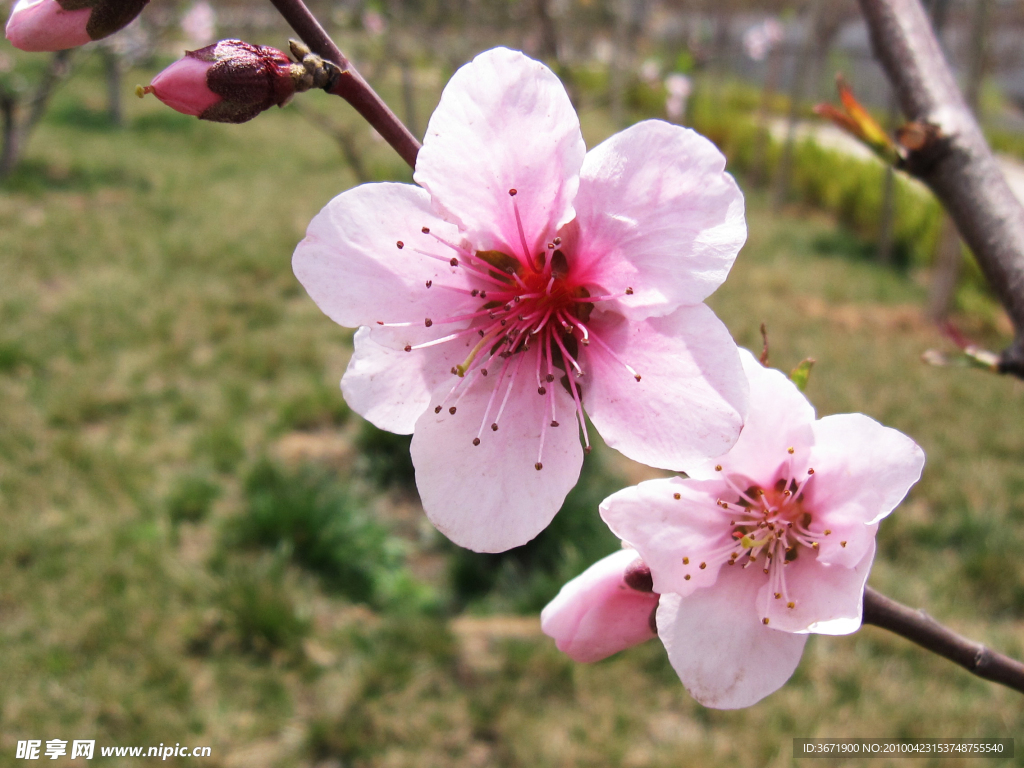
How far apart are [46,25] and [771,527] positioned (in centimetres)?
92

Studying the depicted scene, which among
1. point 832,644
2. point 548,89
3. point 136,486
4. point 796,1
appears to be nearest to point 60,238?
point 136,486

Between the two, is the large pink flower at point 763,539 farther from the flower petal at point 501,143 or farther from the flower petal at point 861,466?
the flower petal at point 501,143

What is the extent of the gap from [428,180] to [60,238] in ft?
22.0

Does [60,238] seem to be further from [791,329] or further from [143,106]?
[143,106]

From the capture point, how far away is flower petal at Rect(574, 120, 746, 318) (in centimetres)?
69

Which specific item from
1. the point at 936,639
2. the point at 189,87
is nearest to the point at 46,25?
the point at 189,87

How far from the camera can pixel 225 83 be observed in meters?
0.72

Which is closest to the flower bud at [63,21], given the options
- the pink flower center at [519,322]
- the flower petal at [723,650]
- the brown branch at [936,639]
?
the pink flower center at [519,322]

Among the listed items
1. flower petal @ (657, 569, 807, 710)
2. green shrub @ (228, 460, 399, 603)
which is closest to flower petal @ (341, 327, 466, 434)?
flower petal @ (657, 569, 807, 710)

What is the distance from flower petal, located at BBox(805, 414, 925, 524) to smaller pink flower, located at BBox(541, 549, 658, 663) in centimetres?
22

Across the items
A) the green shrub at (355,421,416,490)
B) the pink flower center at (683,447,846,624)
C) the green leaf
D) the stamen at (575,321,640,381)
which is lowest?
the green shrub at (355,421,416,490)

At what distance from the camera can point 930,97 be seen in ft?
3.60

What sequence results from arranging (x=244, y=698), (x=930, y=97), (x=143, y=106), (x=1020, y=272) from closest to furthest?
(x=1020, y=272) < (x=930, y=97) < (x=244, y=698) < (x=143, y=106)

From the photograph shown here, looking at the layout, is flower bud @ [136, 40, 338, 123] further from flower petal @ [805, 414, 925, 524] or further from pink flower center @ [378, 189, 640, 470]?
flower petal @ [805, 414, 925, 524]
